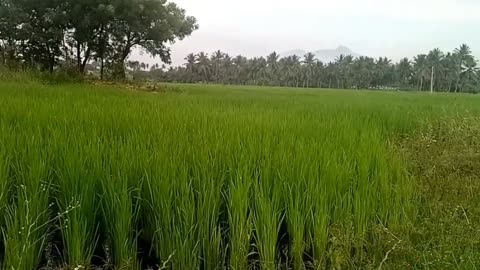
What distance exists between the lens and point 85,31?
1523 cm

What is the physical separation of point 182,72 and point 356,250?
73.2m

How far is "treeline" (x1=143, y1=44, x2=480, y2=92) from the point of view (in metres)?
64.8

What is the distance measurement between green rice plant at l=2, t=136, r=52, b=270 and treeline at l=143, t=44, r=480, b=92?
2474 inches

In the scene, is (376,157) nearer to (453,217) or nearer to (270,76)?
(453,217)

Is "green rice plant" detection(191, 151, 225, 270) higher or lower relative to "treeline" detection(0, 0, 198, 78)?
lower

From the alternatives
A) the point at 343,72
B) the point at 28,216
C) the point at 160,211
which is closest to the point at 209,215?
the point at 160,211

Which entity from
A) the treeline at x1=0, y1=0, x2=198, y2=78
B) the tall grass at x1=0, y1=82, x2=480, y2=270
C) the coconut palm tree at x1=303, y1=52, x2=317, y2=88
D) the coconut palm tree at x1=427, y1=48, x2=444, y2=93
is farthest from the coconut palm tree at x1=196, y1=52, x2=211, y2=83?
the tall grass at x1=0, y1=82, x2=480, y2=270

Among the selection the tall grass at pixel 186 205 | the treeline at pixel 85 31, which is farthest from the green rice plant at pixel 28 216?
the treeline at pixel 85 31

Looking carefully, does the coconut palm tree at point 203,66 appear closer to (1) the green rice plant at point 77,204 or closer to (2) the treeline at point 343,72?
(2) the treeline at point 343,72

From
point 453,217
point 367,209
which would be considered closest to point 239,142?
point 367,209

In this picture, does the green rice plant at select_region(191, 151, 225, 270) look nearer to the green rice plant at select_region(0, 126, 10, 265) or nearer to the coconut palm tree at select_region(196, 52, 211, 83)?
the green rice plant at select_region(0, 126, 10, 265)

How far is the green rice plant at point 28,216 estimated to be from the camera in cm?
161

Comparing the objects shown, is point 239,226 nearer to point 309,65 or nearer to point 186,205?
point 186,205

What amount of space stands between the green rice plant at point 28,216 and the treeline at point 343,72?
206 feet
